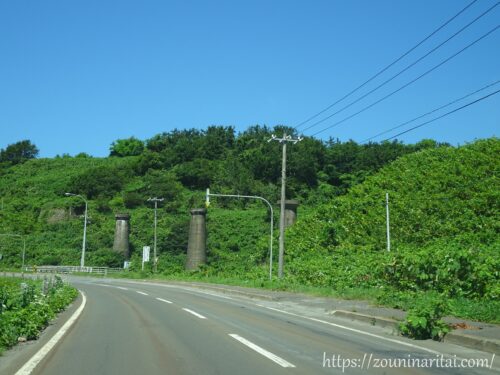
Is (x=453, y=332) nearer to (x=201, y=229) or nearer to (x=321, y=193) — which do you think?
(x=201, y=229)

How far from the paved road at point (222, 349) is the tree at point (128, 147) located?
123 m

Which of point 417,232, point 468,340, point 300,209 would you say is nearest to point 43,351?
point 468,340

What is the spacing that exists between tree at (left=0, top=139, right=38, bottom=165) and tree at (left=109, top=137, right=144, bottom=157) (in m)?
21.4

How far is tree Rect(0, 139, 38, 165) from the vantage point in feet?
427

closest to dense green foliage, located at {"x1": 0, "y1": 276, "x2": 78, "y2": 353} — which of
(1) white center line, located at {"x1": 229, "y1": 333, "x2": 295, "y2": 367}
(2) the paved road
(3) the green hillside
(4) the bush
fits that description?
(2) the paved road

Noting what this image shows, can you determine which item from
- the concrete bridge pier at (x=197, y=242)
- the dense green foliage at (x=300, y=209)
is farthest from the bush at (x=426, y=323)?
the concrete bridge pier at (x=197, y=242)

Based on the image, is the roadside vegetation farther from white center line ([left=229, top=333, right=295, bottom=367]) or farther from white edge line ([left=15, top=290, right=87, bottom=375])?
white edge line ([left=15, top=290, right=87, bottom=375])

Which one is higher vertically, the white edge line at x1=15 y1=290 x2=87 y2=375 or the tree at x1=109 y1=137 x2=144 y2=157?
the tree at x1=109 y1=137 x2=144 y2=157

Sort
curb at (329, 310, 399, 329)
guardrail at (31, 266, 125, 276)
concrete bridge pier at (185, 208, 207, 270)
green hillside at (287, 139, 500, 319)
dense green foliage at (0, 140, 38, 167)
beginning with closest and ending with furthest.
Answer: curb at (329, 310, 399, 329)
green hillside at (287, 139, 500, 319)
guardrail at (31, 266, 125, 276)
concrete bridge pier at (185, 208, 207, 270)
dense green foliage at (0, 140, 38, 167)

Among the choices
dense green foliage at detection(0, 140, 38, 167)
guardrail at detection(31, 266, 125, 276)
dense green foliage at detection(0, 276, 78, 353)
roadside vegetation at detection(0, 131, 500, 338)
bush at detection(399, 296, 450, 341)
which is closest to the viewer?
dense green foliage at detection(0, 276, 78, 353)

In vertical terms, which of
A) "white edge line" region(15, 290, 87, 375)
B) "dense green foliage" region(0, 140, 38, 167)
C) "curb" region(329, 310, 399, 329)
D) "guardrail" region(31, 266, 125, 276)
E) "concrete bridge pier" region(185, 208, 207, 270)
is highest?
"dense green foliage" region(0, 140, 38, 167)

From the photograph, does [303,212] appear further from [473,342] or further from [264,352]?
[264,352]

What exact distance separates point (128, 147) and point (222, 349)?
13041 centimetres

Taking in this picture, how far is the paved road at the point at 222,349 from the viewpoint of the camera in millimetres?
7598
